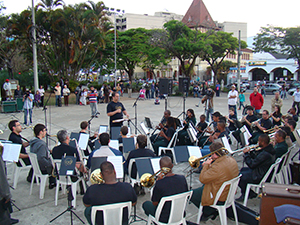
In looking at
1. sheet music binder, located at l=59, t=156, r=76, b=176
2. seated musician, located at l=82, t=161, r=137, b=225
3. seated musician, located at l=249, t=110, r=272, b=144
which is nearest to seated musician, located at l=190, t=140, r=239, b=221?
seated musician, located at l=82, t=161, r=137, b=225

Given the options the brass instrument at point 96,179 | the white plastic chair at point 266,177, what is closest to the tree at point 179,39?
the white plastic chair at point 266,177

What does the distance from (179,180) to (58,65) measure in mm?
21732

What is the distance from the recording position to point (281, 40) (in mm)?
38375

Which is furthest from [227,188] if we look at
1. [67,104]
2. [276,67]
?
[276,67]

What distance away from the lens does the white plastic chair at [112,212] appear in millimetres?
2994

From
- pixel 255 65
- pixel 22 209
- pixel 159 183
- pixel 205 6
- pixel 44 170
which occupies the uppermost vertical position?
pixel 205 6

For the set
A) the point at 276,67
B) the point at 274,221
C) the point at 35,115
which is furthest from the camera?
the point at 276,67

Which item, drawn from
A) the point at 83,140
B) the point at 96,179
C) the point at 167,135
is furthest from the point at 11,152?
the point at 167,135

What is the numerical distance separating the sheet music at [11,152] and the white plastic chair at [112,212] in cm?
258

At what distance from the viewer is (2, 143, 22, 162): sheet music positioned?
4.76 metres

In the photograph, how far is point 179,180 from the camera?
3365mm

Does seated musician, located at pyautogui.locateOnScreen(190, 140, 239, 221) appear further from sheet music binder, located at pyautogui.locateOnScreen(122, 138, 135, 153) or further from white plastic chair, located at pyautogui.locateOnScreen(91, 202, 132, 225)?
sheet music binder, located at pyautogui.locateOnScreen(122, 138, 135, 153)

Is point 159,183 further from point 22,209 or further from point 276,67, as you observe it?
point 276,67

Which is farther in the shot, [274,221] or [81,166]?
[81,166]
